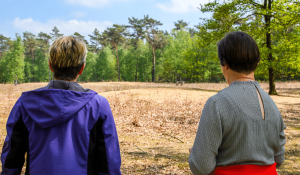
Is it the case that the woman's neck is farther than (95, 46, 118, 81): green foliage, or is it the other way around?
(95, 46, 118, 81): green foliage

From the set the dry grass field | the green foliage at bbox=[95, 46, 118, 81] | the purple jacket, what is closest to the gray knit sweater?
the purple jacket

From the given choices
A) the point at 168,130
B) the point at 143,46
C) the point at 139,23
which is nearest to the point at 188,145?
the point at 168,130

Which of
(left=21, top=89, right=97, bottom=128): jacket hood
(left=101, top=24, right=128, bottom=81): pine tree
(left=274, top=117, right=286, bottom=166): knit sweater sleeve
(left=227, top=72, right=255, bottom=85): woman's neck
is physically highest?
(left=101, top=24, right=128, bottom=81): pine tree

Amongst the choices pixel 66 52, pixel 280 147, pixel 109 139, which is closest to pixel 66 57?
pixel 66 52

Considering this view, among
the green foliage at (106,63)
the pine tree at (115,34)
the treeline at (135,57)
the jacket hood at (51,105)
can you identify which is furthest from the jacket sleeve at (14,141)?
the green foliage at (106,63)

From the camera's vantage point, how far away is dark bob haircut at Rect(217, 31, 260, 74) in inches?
58.0

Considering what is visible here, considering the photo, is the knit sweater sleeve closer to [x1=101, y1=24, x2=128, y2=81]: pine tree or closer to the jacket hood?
the jacket hood

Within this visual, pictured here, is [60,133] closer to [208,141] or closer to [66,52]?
[66,52]

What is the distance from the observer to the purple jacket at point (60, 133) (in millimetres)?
1485

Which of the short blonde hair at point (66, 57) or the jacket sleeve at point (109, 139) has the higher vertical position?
the short blonde hair at point (66, 57)

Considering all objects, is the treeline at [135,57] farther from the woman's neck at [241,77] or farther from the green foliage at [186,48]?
the woman's neck at [241,77]

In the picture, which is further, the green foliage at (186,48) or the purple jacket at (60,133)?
the green foliage at (186,48)

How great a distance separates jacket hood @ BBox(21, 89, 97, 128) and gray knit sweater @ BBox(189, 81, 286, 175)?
2.97 ft

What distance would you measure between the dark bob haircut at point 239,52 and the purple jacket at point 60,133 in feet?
3.27
